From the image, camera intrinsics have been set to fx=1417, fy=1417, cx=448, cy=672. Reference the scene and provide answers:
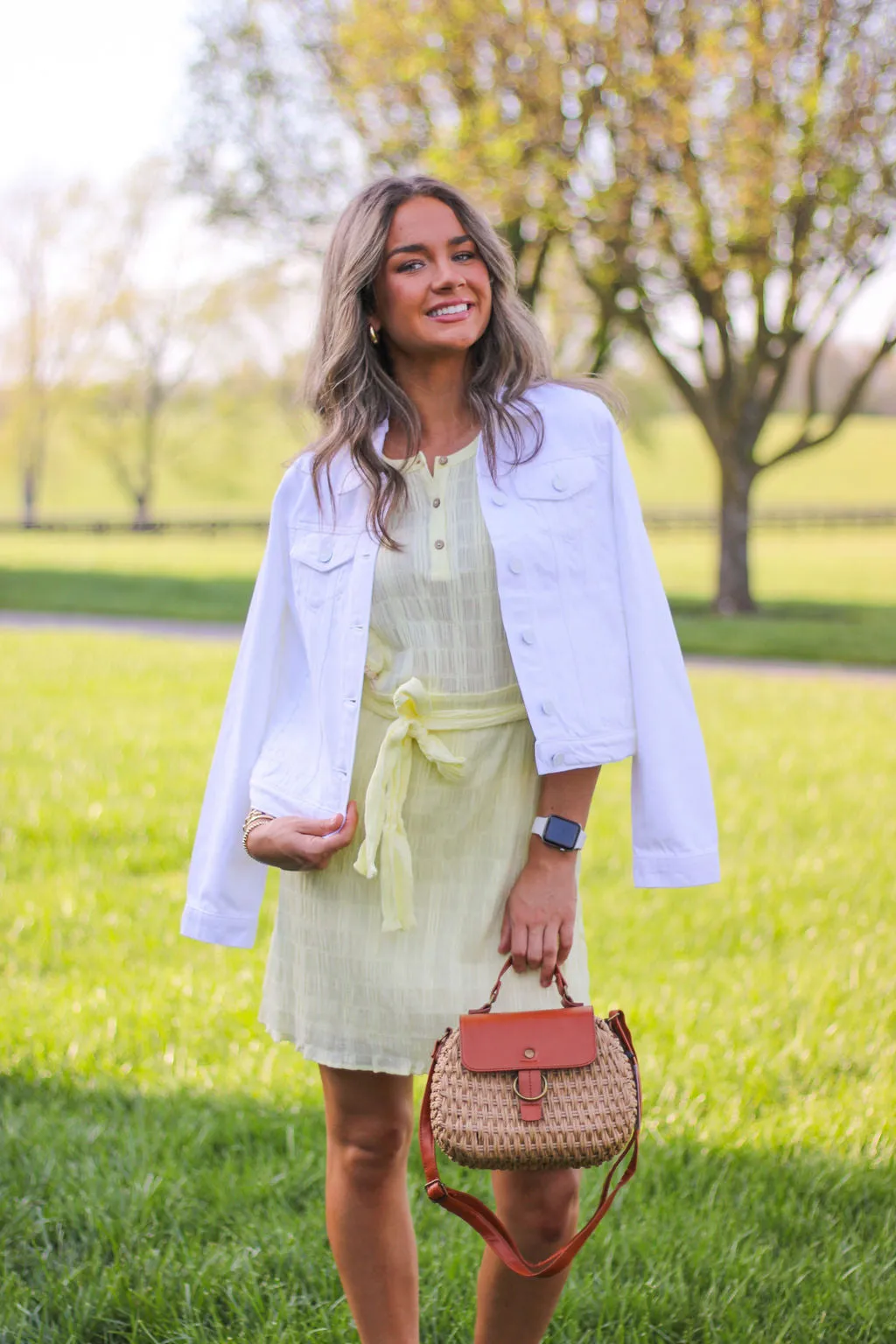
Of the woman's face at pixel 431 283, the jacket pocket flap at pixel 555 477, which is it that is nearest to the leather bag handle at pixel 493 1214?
the jacket pocket flap at pixel 555 477

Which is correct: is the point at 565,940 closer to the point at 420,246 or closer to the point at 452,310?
the point at 452,310

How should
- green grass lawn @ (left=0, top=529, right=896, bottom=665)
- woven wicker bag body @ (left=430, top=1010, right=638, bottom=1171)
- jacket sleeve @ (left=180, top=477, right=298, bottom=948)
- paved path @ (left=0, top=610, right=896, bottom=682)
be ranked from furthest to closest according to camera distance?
green grass lawn @ (left=0, top=529, right=896, bottom=665) → paved path @ (left=0, top=610, right=896, bottom=682) → jacket sleeve @ (left=180, top=477, right=298, bottom=948) → woven wicker bag body @ (left=430, top=1010, right=638, bottom=1171)

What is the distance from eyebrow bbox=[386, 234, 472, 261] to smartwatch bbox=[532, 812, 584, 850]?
101 centimetres

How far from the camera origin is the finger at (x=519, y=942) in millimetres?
2342

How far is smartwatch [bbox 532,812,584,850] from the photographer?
2322 mm

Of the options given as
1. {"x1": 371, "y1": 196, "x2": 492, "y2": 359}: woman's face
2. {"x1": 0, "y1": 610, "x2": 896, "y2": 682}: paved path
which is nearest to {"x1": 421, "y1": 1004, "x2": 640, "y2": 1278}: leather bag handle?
{"x1": 371, "y1": 196, "x2": 492, "y2": 359}: woman's face

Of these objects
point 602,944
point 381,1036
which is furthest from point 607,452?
point 602,944

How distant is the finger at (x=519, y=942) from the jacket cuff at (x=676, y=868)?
0.21 metres

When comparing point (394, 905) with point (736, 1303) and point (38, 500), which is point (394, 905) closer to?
point (736, 1303)

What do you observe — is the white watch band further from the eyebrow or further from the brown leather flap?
the eyebrow

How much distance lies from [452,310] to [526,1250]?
1611 mm

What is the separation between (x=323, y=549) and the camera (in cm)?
251

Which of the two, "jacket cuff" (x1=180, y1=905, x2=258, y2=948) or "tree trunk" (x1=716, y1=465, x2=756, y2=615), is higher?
"tree trunk" (x1=716, y1=465, x2=756, y2=615)

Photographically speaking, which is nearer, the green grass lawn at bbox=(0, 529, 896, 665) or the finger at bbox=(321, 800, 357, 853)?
the finger at bbox=(321, 800, 357, 853)
